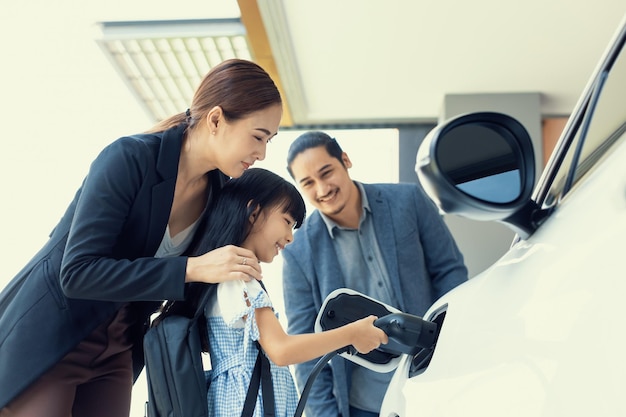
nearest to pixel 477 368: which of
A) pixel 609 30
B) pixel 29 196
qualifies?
pixel 609 30

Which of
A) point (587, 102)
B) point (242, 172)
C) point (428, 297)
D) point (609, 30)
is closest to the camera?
point (587, 102)

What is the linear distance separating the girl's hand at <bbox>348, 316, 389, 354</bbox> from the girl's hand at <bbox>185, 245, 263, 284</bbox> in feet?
0.67

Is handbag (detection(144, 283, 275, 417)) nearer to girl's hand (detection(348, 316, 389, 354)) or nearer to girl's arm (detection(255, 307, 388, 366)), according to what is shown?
girl's arm (detection(255, 307, 388, 366))

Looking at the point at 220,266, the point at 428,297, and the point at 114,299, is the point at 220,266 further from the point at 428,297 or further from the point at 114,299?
the point at 428,297

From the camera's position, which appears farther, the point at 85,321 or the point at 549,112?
the point at 549,112

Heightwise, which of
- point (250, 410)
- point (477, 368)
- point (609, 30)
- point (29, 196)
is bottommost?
point (29, 196)

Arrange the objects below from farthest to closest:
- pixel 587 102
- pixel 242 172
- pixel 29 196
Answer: pixel 29 196 → pixel 242 172 → pixel 587 102

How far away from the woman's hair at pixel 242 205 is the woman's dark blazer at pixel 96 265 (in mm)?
111

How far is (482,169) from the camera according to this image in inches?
27.5

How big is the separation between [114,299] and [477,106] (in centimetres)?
352

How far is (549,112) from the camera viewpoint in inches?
177

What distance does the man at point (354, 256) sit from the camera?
194 centimetres

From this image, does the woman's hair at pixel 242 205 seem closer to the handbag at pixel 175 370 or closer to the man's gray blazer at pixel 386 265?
the handbag at pixel 175 370

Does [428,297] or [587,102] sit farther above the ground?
[587,102]
